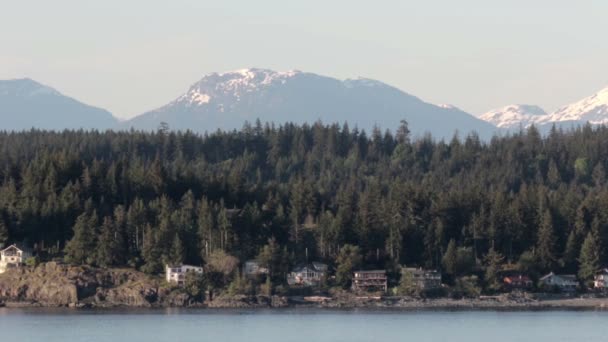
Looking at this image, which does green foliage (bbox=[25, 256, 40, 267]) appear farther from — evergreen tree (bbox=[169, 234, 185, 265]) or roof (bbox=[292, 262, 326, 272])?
roof (bbox=[292, 262, 326, 272])

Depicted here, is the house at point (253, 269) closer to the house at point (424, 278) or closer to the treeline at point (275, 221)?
the treeline at point (275, 221)

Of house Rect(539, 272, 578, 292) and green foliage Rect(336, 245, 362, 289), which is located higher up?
green foliage Rect(336, 245, 362, 289)

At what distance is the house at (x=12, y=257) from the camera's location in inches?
4862

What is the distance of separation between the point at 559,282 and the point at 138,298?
36.3 m

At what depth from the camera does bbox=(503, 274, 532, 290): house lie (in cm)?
12544

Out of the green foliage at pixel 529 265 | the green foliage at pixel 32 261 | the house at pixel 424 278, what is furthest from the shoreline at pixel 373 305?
the green foliage at pixel 529 265

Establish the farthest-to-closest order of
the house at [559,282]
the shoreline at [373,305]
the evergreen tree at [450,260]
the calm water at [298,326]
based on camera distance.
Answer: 1. the house at [559,282]
2. the evergreen tree at [450,260]
3. the shoreline at [373,305]
4. the calm water at [298,326]

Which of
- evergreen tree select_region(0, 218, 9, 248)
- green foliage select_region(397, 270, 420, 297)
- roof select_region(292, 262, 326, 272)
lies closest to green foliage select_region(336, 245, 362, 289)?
roof select_region(292, 262, 326, 272)

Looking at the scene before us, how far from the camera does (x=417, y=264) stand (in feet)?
421

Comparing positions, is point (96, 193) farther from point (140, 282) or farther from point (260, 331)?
point (260, 331)

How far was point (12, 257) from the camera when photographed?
124m

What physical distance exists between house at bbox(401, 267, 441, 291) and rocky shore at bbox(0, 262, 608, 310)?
218 centimetres

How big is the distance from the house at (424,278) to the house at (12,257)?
32100 mm

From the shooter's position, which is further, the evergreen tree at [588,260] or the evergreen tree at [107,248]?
the evergreen tree at [588,260]
